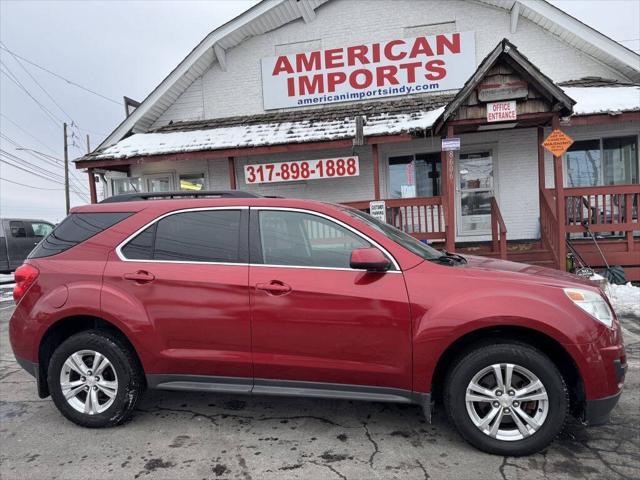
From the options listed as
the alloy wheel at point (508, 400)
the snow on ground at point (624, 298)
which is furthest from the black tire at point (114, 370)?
the snow on ground at point (624, 298)

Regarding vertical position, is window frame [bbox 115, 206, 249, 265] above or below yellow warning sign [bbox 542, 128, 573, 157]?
below

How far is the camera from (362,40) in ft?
36.2

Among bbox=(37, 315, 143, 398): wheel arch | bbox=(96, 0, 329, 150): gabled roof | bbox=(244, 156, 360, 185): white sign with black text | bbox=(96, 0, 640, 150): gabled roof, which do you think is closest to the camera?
bbox=(37, 315, 143, 398): wheel arch

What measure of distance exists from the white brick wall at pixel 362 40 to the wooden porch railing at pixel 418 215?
409 cm

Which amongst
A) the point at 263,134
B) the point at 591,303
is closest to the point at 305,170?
the point at 263,134

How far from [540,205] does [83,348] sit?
8.92 metres

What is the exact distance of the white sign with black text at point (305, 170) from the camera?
10.0 meters

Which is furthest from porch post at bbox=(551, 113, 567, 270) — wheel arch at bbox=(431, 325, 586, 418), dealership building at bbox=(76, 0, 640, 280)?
wheel arch at bbox=(431, 325, 586, 418)

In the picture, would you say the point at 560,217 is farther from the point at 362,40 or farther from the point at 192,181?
the point at 192,181

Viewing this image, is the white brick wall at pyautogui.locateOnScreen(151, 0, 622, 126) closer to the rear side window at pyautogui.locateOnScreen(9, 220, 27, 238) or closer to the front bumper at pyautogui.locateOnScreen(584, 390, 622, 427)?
the rear side window at pyautogui.locateOnScreen(9, 220, 27, 238)

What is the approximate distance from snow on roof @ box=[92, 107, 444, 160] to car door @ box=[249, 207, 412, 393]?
20.6ft

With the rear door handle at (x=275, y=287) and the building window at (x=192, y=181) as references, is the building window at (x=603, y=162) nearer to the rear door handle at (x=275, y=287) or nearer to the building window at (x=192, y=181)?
the building window at (x=192, y=181)

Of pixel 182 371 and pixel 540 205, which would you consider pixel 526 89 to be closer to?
pixel 540 205

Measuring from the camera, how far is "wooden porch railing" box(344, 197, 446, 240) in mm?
9113
